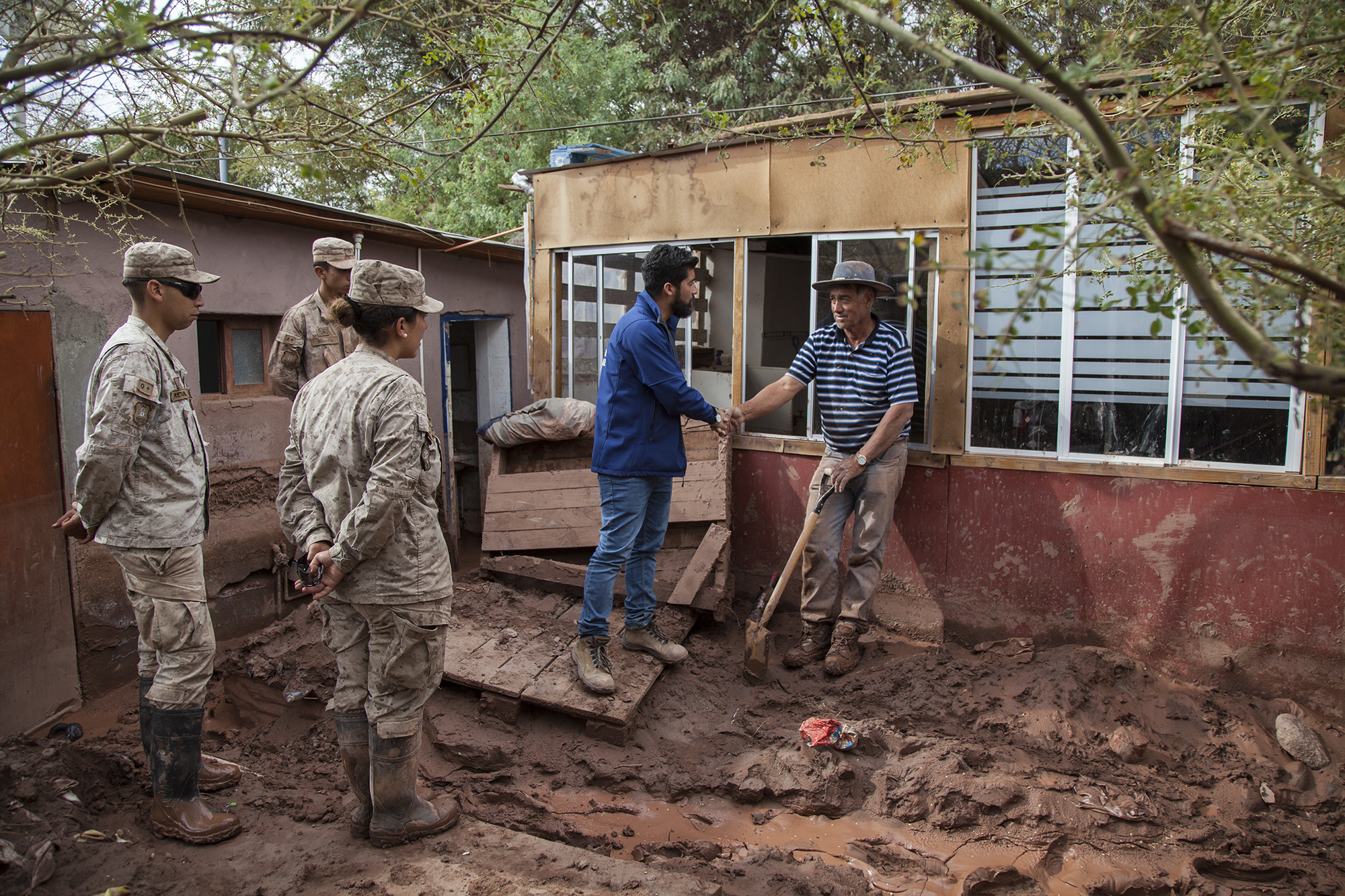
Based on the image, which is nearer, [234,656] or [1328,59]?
[1328,59]

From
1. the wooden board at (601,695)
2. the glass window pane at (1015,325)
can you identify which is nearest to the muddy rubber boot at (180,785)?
the wooden board at (601,695)

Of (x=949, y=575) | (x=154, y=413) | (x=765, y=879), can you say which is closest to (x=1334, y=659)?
(x=949, y=575)

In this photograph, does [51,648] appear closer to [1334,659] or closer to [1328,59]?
[1328,59]

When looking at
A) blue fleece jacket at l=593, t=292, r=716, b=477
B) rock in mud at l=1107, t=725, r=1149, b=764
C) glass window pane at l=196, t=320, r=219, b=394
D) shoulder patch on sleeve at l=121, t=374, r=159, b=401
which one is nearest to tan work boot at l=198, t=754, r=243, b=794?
shoulder patch on sleeve at l=121, t=374, r=159, b=401

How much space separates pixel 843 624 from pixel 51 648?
14.8 ft

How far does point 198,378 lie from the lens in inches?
217

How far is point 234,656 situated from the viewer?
5078 mm

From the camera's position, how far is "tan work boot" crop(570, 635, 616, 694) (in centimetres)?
434

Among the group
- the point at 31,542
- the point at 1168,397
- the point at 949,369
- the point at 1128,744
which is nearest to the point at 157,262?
the point at 31,542

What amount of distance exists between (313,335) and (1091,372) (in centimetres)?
478

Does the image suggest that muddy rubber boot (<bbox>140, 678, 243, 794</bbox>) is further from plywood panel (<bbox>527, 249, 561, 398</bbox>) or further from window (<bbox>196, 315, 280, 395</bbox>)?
plywood panel (<bbox>527, 249, 561, 398</bbox>)

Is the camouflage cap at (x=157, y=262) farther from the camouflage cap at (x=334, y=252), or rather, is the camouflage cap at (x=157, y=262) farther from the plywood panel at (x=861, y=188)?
the plywood panel at (x=861, y=188)

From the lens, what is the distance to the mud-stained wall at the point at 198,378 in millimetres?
4617

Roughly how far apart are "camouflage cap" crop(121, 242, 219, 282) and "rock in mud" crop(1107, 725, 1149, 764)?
4863mm
